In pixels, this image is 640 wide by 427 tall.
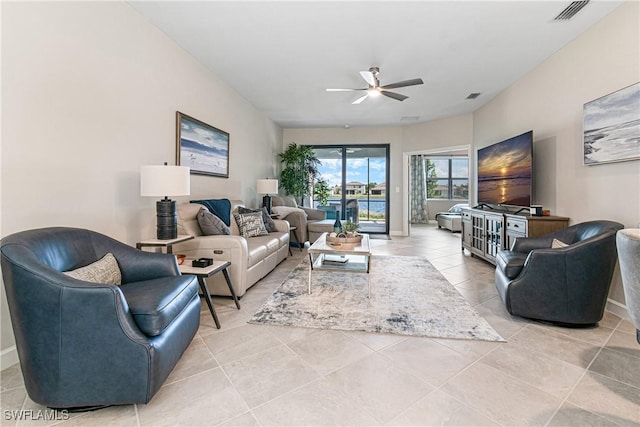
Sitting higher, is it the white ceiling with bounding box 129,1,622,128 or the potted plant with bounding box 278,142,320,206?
the white ceiling with bounding box 129,1,622,128

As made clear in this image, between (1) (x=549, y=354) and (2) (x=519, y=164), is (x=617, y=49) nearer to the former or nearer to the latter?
(2) (x=519, y=164)

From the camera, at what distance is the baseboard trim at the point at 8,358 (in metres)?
1.73

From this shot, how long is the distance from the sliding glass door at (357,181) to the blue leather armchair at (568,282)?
16.2 ft

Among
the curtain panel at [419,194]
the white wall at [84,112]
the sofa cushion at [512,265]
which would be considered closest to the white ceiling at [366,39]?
the white wall at [84,112]

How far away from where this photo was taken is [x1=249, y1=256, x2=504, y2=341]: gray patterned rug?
89.7 inches

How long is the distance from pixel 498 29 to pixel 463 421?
3344 millimetres

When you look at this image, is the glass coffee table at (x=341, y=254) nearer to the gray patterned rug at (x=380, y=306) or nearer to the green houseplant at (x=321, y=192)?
the gray patterned rug at (x=380, y=306)

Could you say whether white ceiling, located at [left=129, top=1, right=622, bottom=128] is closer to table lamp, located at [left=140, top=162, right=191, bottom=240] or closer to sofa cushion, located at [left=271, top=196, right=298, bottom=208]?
table lamp, located at [left=140, top=162, right=191, bottom=240]

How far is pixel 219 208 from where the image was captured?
11.7ft

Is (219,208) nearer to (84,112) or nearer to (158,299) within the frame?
(84,112)

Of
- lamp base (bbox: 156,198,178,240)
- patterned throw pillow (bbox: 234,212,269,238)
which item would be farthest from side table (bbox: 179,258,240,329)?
patterned throw pillow (bbox: 234,212,269,238)

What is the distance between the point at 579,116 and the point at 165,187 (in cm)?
411

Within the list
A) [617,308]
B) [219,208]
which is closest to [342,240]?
[219,208]

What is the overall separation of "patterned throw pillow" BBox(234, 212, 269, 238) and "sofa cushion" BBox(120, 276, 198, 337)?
1.96m
